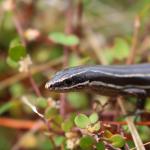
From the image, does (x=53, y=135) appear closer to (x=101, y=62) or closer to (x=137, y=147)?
(x=137, y=147)

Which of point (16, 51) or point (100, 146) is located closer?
point (100, 146)

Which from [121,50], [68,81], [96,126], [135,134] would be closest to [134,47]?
[121,50]

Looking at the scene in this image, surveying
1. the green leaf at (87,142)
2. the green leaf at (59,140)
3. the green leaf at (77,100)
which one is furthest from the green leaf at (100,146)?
the green leaf at (77,100)

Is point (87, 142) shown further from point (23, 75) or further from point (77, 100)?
point (23, 75)

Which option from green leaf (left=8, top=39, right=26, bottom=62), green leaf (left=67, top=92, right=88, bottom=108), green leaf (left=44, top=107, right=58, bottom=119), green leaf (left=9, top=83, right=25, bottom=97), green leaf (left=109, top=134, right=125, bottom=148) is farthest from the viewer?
green leaf (left=9, top=83, right=25, bottom=97)

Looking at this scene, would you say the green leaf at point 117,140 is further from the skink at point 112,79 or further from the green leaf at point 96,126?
the skink at point 112,79

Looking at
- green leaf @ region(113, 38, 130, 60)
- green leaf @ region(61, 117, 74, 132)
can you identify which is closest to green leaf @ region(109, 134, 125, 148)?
green leaf @ region(61, 117, 74, 132)

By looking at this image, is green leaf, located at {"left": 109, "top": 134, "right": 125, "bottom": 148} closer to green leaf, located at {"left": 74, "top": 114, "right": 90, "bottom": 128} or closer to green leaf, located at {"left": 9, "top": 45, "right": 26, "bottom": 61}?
green leaf, located at {"left": 74, "top": 114, "right": 90, "bottom": 128}

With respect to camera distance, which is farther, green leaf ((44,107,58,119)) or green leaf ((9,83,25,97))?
green leaf ((9,83,25,97))
